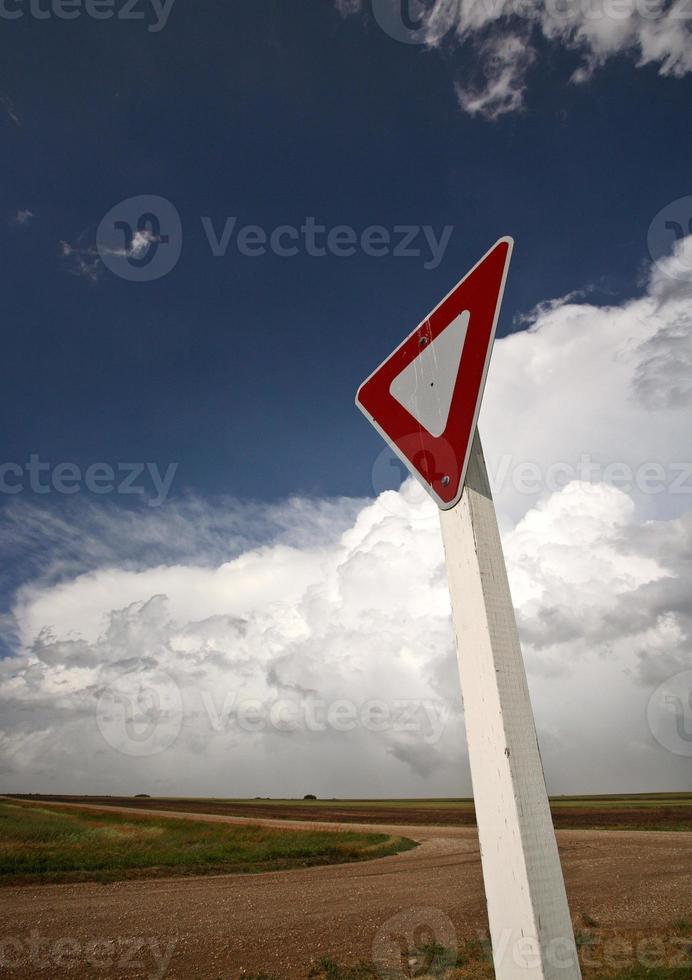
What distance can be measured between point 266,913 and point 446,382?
43.0 feet

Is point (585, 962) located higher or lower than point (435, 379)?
lower

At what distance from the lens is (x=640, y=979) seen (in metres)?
6.61

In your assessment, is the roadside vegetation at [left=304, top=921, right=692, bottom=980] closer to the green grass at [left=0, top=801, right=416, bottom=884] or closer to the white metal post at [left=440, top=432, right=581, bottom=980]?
the white metal post at [left=440, top=432, right=581, bottom=980]

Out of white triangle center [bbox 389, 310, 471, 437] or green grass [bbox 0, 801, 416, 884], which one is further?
green grass [bbox 0, 801, 416, 884]

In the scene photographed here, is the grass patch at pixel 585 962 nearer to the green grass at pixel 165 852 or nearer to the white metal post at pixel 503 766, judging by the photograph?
the white metal post at pixel 503 766

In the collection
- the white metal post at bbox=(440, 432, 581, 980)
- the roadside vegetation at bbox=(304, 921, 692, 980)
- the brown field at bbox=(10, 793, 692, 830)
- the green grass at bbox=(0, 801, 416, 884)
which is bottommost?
the brown field at bbox=(10, 793, 692, 830)

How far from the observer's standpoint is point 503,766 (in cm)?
141

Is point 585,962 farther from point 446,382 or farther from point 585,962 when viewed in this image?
point 446,382

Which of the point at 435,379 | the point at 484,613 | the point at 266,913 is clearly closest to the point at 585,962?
the point at 266,913

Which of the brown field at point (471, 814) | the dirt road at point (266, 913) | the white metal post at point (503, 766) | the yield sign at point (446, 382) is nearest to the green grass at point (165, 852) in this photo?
the dirt road at point (266, 913)

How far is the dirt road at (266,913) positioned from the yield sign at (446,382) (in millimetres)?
8794

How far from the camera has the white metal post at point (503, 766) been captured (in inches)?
51.1

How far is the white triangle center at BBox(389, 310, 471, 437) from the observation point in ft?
6.18

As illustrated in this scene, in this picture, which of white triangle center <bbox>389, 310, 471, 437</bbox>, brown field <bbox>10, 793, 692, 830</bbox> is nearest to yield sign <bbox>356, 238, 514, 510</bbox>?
white triangle center <bbox>389, 310, 471, 437</bbox>
